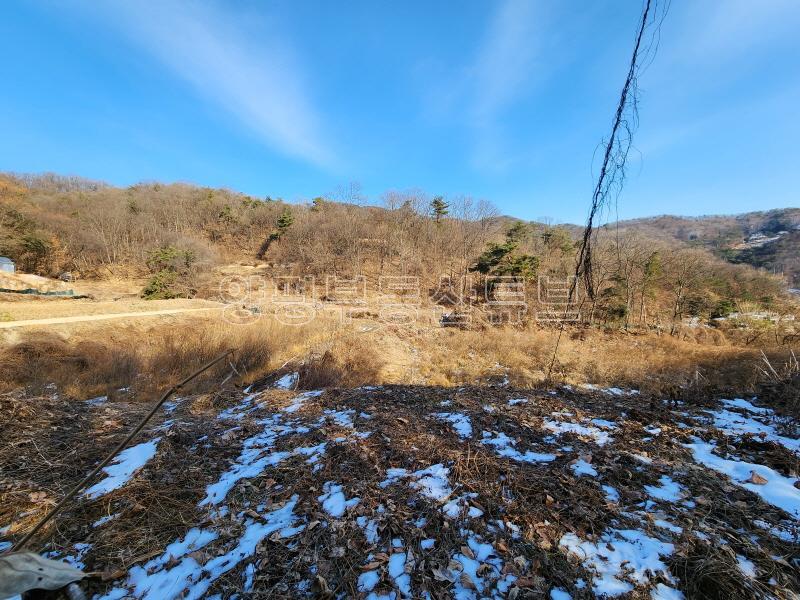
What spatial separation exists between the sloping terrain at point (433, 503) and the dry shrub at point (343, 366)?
3.65 meters

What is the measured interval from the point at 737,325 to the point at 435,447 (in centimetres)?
2353

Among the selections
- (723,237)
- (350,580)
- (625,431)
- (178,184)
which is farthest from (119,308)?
(723,237)

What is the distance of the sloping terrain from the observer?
1.79 m

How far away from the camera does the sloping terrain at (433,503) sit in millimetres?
1785

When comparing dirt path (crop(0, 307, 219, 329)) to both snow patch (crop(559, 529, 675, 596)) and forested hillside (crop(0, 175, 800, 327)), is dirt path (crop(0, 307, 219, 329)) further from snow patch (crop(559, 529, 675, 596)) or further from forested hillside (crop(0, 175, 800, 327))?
snow patch (crop(559, 529, 675, 596))

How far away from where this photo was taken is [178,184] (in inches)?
2008

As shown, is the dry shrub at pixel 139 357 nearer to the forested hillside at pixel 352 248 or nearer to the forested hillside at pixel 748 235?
the forested hillside at pixel 352 248

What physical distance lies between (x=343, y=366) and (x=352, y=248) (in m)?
23.4

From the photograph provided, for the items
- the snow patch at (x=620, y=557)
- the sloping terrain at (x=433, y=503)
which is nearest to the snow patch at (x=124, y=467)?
the sloping terrain at (x=433, y=503)

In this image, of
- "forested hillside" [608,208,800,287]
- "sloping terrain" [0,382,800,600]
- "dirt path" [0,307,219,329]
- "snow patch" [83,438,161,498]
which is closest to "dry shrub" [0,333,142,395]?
"dirt path" [0,307,219,329]

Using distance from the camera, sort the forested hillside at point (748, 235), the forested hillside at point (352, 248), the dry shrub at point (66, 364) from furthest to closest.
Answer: the forested hillside at point (748, 235) → the forested hillside at point (352, 248) → the dry shrub at point (66, 364)

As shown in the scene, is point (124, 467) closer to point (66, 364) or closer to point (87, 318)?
point (66, 364)

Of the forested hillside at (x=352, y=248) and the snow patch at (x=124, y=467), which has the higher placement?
the forested hillside at (x=352, y=248)

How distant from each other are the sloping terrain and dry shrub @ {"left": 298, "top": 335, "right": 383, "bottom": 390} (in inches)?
144
